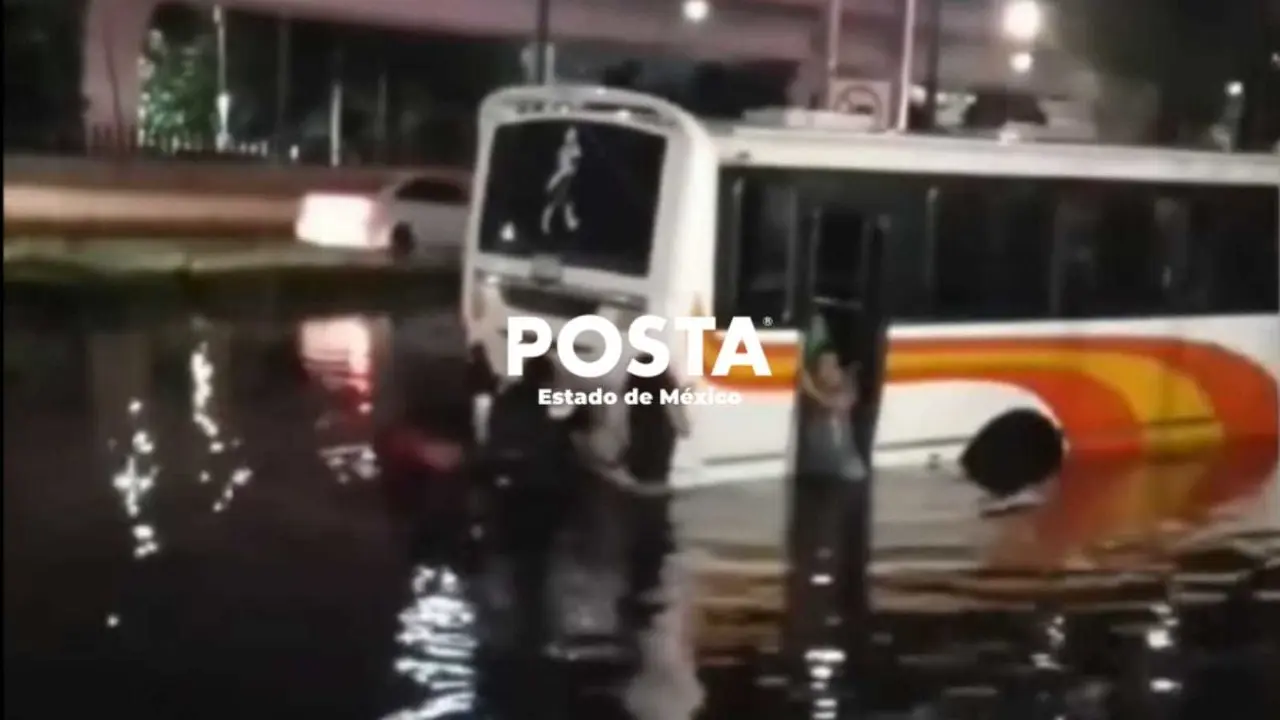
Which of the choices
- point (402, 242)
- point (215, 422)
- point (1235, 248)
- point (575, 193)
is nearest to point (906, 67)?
point (1235, 248)

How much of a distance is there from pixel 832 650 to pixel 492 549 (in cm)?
157

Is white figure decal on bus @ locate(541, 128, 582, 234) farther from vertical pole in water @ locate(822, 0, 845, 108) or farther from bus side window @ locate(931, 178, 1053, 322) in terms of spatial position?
bus side window @ locate(931, 178, 1053, 322)

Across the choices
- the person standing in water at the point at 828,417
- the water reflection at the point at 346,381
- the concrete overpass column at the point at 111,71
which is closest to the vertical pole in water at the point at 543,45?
the water reflection at the point at 346,381

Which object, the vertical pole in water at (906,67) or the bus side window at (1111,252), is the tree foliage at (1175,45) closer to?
the vertical pole in water at (906,67)

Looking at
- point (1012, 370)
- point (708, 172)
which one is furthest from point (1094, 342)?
point (708, 172)

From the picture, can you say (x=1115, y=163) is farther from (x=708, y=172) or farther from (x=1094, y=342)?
(x=708, y=172)

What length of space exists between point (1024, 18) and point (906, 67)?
2.03m

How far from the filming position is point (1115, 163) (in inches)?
355

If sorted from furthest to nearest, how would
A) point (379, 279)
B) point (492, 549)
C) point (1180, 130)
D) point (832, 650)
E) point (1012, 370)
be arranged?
point (1180, 130) < point (1012, 370) < point (379, 279) < point (492, 549) < point (832, 650)

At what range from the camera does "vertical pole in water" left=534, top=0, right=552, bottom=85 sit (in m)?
8.06

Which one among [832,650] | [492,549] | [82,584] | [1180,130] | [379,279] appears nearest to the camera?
[82,584]

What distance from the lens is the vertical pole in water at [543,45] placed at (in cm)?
806

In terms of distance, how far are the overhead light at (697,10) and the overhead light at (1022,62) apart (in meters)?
3.31

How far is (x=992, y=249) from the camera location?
28.4 ft
